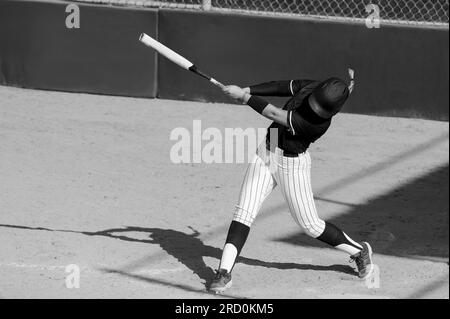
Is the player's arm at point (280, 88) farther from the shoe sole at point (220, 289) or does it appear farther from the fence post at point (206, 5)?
the fence post at point (206, 5)

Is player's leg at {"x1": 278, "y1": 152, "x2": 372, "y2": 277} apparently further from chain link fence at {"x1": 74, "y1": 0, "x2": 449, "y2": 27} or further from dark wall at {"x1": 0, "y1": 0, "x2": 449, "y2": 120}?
chain link fence at {"x1": 74, "y1": 0, "x2": 449, "y2": 27}

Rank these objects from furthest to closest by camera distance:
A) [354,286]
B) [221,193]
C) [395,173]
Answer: [395,173]
[221,193]
[354,286]

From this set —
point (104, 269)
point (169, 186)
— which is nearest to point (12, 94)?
point (169, 186)

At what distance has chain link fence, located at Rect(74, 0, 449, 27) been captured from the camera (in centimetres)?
1081

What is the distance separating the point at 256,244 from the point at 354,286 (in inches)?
39.5

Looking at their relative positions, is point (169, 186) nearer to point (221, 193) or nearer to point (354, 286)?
point (221, 193)

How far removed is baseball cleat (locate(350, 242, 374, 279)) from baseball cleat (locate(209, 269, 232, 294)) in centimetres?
92

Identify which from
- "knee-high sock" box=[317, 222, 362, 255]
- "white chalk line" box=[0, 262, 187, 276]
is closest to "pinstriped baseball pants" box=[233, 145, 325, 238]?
"knee-high sock" box=[317, 222, 362, 255]

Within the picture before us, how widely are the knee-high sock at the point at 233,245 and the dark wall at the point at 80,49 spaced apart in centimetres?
457

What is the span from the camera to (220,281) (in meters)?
6.63

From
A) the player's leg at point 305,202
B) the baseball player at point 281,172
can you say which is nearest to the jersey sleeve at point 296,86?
the baseball player at point 281,172

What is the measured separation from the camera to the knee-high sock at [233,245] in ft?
21.9

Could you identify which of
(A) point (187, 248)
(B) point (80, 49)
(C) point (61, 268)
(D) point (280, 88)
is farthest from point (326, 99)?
(B) point (80, 49)

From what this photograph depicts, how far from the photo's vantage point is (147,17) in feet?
35.8
